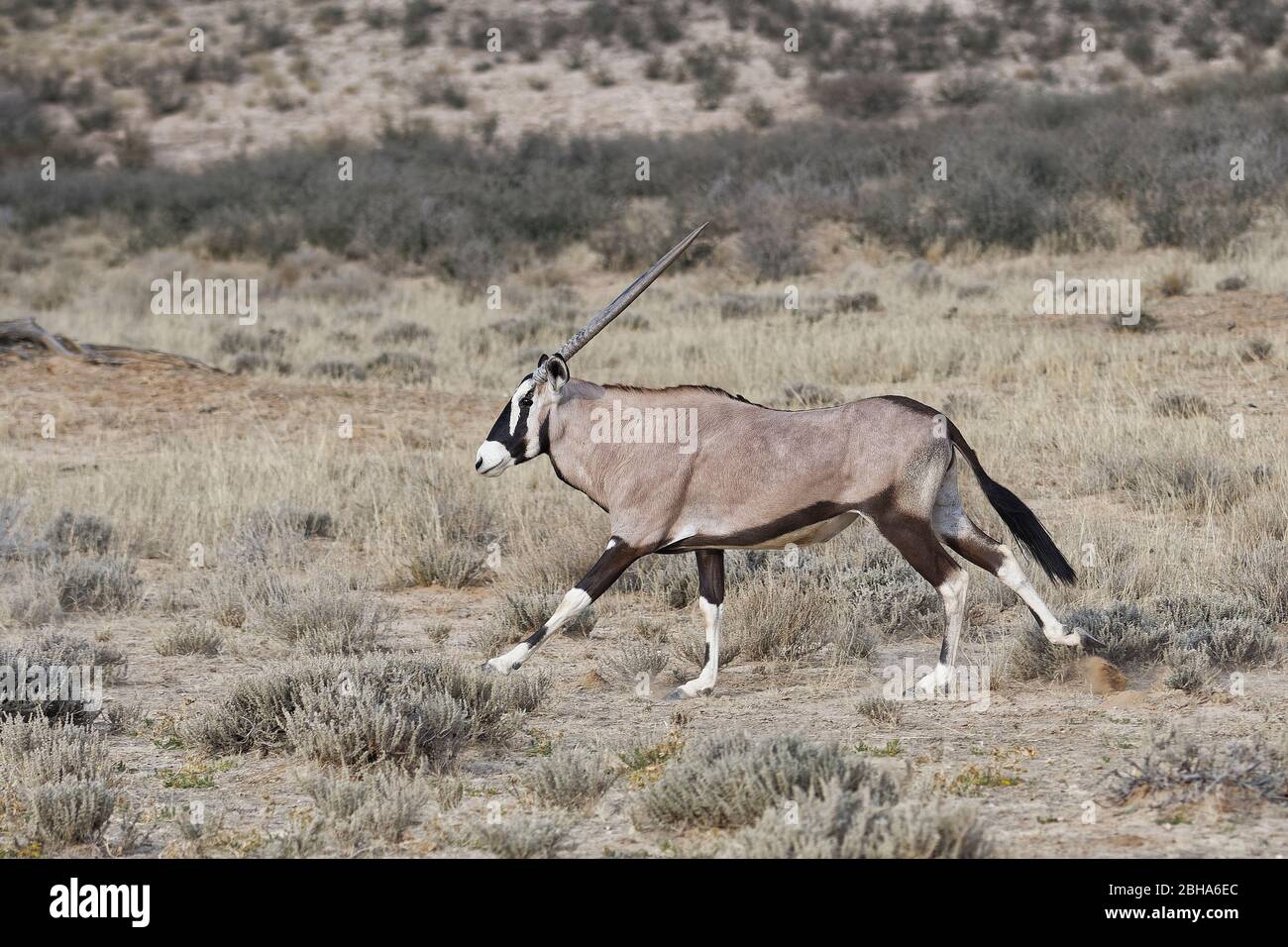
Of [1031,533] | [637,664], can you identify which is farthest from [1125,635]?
[637,664]

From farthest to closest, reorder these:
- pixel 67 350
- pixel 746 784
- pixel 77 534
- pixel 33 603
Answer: pixel 67 350, pixel 77 534, pixel 33 603, pixel 746 784

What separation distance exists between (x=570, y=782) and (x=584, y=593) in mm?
1128

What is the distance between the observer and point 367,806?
5.07 m

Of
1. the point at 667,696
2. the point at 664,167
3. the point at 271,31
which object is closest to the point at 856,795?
the point at 667,696

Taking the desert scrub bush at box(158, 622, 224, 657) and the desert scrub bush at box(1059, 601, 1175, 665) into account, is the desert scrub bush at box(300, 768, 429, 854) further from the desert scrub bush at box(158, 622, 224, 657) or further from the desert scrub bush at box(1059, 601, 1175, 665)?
the desert scrub bush at box(1059, 601, 1175, 665)

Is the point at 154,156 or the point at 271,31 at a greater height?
the point at 271,31

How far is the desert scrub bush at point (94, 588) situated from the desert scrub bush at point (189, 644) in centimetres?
110

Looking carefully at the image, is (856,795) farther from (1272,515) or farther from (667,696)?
(1272,515)

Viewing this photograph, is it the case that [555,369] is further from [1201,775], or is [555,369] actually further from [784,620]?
[1201,775]

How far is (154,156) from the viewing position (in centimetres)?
3841

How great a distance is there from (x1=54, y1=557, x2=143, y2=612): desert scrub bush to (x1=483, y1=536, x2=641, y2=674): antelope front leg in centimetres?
359

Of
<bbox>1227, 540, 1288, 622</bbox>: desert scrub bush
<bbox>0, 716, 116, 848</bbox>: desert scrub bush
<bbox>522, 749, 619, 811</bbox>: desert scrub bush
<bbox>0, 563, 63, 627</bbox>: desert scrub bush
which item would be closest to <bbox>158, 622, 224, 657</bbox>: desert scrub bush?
<bbox>0, 563, 63, 627</bbox>: desert scrub bush

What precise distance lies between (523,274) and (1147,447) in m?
14.2

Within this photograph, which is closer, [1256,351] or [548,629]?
[548,629]
